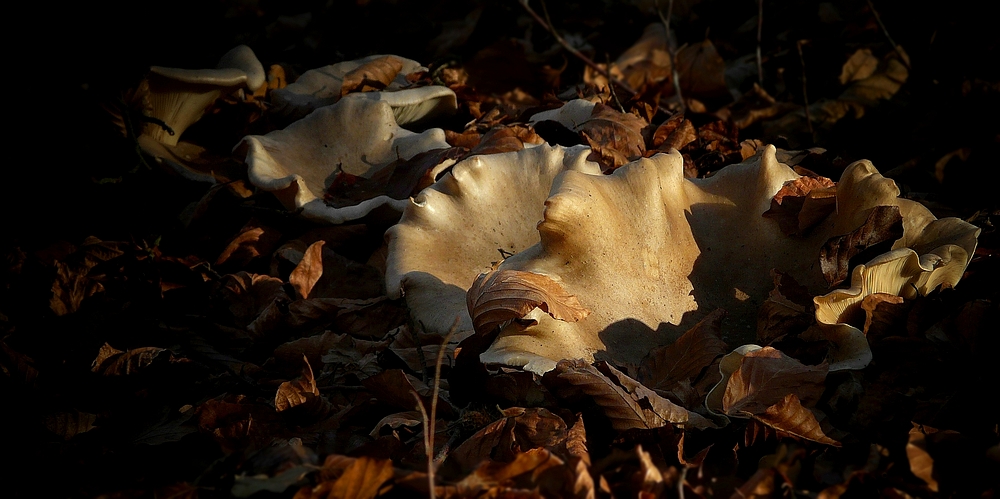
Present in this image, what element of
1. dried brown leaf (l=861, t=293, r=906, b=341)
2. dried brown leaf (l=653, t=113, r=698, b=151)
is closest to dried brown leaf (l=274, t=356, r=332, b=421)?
dried brown leaf (l=861, t=293, r=906, b=341)

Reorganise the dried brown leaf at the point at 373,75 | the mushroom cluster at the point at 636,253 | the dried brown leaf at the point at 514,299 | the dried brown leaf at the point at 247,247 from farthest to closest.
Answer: the dried brown leaf at the point at 373,75, the dried brown leaf at the point at 247,247, the mushroom cluster at the point at 636,253, the dried brown leaf at the point at 514,299

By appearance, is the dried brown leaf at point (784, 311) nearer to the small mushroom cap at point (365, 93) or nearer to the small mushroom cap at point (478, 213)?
the small mushroom cap at point (478, 213)

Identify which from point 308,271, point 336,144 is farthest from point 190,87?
point 308,271

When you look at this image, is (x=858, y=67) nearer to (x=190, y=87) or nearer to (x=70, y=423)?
(x=190, y=87)

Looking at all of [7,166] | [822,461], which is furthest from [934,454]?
[7,166]

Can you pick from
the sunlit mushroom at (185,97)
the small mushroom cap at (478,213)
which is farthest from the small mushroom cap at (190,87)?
the small mushroom cap at (478,213)

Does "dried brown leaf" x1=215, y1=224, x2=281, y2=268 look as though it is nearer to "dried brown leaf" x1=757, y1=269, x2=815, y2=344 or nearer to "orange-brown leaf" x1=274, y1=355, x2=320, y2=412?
"orange-brown leaf" x1=274, y1=355, x2=320, y2=412
